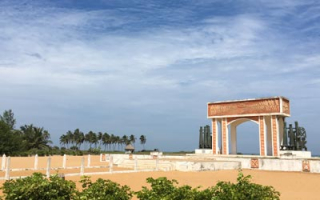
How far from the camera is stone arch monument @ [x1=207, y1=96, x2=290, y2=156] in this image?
31547 mm

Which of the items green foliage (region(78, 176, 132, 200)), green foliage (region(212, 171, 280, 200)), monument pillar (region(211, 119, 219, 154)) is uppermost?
monument pillar (region(211, 119, 219, 154))

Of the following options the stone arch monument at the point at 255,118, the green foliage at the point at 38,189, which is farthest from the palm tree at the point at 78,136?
the green foliage at the point at 38,189

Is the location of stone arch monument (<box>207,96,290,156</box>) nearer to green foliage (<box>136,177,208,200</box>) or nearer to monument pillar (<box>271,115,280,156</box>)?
monument pillar (<box>271,115,280,156</box>)

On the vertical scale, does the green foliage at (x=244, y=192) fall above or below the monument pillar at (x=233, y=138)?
below

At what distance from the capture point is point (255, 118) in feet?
108

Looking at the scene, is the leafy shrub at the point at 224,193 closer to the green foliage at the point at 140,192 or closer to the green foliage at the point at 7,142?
the green foliage at the point at 140,192

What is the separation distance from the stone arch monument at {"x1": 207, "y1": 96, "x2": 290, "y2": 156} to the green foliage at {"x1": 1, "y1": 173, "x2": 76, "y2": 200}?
28.6 meters

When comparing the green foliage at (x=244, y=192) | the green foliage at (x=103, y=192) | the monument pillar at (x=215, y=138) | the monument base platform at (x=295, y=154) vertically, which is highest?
the monument pillar at (x=215, y=138)

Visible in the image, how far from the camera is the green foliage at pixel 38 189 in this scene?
5738 mm

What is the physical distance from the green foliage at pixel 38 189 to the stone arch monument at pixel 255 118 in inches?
1126

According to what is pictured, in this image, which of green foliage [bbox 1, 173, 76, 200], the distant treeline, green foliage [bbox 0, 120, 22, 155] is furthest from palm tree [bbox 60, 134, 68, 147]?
green foliage [bbox 1, 173, 76, 200]

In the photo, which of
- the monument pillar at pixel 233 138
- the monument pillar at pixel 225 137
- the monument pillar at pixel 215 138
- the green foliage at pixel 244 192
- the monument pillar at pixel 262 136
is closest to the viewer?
the green foliage at pixel 244 192

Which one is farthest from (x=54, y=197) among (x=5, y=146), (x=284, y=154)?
(x=5, y=146)

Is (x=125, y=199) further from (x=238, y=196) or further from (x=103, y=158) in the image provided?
(x=103, y=158)
